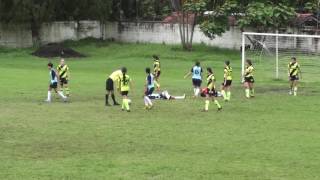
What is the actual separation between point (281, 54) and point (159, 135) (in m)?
21.1

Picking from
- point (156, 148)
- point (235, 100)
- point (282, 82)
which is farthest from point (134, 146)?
point (282, 82)

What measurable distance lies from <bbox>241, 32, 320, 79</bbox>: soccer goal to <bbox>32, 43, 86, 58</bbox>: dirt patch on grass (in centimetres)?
1722

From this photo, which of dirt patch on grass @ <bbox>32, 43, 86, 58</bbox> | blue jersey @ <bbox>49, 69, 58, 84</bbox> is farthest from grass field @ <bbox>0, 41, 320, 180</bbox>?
dirt patch on grass @ <bbox>32, 43, 86, 58</bbox>

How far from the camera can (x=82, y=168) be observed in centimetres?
1430

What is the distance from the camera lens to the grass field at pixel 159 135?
14.2 m

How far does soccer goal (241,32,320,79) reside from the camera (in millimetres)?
36719

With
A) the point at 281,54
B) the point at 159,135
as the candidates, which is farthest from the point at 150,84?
the point at 281,54

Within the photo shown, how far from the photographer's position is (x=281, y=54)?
126 feet

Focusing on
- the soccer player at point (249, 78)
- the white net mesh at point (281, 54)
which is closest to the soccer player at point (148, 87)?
the soccer player at point (249, 78)

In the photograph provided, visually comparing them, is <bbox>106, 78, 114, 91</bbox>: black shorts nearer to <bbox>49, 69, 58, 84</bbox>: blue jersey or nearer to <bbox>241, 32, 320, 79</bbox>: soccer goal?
<bbox>49, 69, 58, 84</bbox>: blue jersey

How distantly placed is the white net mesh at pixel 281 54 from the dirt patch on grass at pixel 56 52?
56.4 feet

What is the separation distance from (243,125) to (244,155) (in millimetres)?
5193

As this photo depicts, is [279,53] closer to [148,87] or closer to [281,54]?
[281,54]

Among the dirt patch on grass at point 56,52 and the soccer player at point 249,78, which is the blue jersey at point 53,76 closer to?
the soccer player at point 249,78
